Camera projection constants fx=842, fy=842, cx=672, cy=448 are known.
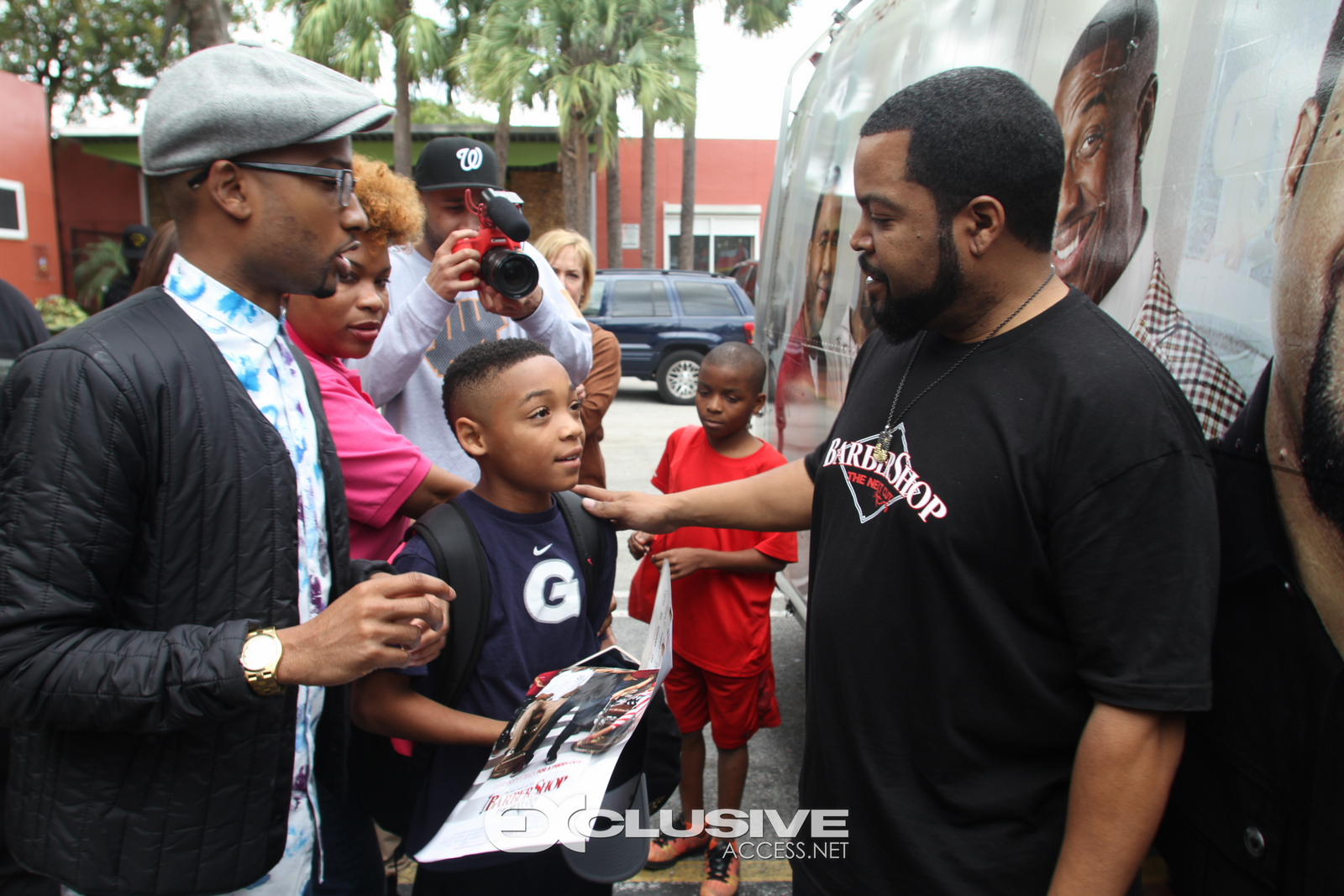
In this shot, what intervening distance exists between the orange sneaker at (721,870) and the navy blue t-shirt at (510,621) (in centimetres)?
118

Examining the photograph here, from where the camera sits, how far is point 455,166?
103 inches

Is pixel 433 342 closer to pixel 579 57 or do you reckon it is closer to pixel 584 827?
pixel 584 827

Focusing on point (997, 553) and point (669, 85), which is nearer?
point (997, 553)

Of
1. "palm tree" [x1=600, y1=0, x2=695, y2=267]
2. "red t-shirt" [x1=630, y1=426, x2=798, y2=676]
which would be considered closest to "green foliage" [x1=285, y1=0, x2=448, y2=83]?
"palm tree" [x1=600, y1=0, x2=695, y2=267]

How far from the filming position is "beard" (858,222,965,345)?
4.09ft

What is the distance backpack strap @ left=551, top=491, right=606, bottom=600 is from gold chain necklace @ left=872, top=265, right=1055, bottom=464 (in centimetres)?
72

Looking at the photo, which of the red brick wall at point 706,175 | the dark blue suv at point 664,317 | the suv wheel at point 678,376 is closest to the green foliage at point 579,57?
the dark blue suv at point 664,317

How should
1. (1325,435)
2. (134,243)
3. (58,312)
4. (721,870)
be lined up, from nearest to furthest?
(1325,435) → (721,870) → (134,243) → (58,312)

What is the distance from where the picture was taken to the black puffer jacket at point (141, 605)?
1052 mm

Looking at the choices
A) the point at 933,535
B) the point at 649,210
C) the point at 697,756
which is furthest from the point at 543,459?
the point at 649,210

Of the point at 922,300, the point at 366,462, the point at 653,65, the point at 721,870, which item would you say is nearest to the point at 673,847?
the point at 721,870

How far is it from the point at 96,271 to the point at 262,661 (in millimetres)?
19628

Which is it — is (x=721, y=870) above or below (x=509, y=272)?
below

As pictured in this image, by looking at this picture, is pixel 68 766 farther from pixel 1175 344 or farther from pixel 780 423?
pixel 780 423
